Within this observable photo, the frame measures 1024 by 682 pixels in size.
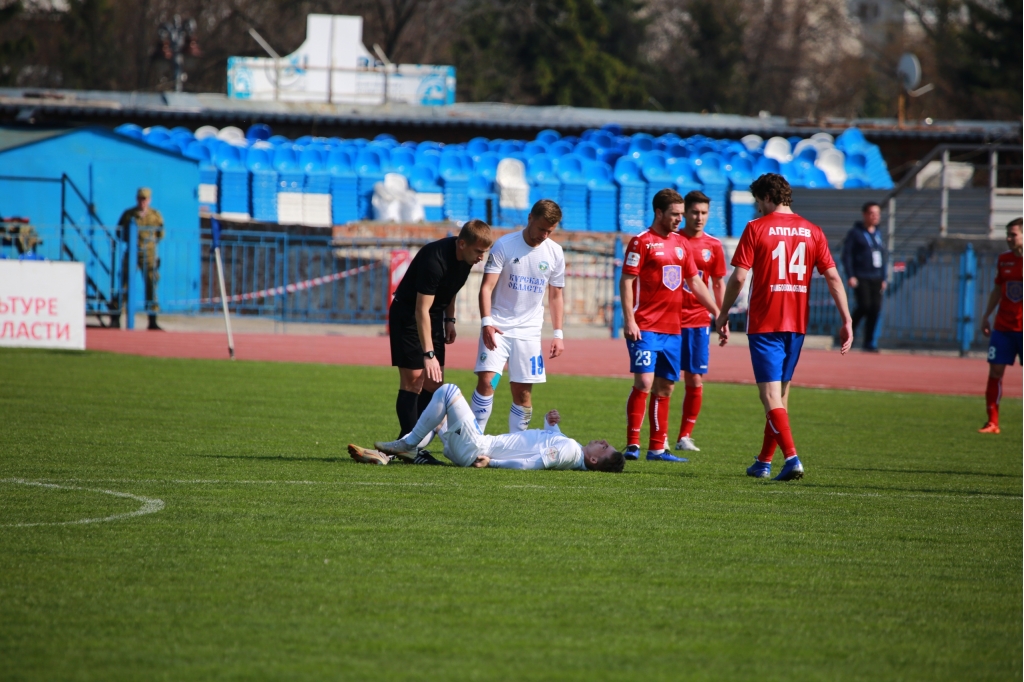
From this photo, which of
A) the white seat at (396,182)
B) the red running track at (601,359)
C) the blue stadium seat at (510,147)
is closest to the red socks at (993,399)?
the red running track at (601,359)

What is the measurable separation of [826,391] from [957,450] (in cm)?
556

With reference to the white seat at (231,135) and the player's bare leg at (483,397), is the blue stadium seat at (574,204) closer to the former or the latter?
the white seat at (231,135)

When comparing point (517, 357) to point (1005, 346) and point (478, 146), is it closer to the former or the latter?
point (1005, 346)

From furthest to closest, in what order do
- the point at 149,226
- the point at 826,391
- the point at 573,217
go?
the point at 573,217, the point at 149,226, the point at 826,391

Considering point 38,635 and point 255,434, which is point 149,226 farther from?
point 38,635

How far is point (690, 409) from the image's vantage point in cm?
1044

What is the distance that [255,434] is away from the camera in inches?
400

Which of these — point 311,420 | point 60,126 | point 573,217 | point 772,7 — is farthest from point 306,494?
point 772,7

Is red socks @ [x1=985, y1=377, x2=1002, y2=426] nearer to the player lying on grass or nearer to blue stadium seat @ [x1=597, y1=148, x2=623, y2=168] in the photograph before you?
the player lying on grass

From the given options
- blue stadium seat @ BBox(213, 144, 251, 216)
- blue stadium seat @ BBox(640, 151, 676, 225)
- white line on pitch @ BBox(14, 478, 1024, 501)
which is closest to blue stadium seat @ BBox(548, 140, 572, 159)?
blue stadium seat @ BBox(640, 151, 676, 225)

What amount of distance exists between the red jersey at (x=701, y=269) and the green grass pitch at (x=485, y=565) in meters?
1.09

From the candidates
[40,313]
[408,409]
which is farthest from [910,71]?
[408,409]

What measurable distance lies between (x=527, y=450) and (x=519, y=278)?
134 cm

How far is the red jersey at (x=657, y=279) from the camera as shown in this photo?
977 centimetres
